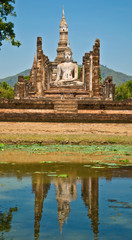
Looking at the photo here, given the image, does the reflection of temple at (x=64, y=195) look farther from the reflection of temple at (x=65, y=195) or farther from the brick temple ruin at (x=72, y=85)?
the brick temple ruin at (x=72, y=85)

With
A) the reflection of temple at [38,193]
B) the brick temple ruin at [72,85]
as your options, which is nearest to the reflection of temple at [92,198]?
the reflection of temple at [38,193]

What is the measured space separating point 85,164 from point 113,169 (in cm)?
80

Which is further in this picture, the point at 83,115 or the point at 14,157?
→ the point at 83,115

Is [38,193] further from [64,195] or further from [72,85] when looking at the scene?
[72,85]

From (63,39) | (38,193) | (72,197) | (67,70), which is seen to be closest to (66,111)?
(38,193)

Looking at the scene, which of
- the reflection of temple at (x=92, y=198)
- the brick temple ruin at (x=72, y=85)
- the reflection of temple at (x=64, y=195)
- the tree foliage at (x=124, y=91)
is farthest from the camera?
the tree foliage at (x=124, y=91)

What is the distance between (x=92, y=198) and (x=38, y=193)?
2.38ft

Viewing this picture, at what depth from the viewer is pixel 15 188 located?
5898 millimetres

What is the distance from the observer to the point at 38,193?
5590 millimetres

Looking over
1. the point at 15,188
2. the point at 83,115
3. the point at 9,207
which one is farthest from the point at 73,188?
the point at 83,115

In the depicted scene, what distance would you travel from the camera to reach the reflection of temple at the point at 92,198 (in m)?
4.29

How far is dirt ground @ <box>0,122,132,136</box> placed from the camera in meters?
14.9

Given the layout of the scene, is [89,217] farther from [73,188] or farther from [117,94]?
[117,94]

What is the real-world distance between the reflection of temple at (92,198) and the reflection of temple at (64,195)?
15 centimetres
